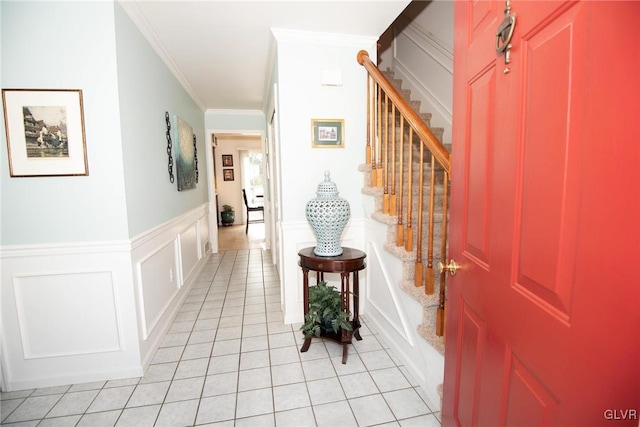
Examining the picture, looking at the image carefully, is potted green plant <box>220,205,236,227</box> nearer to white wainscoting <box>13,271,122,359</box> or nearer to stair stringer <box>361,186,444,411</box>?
stair stringer <box>361,186,444,411</box>

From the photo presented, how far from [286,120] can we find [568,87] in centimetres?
206

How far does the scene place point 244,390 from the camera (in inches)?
70.9

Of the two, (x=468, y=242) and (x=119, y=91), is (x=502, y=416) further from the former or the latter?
(x=119, y=91)

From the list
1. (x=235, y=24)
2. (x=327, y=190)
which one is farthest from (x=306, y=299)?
(x=235, y=24)

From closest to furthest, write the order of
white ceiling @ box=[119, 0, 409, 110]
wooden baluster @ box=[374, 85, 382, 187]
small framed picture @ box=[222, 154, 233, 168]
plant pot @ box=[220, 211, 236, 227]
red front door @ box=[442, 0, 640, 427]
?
red front door @ box=[442, 0, 640, 427], white ceiling @ box=[119, 0, 409, 110], wooden baluster @ box=[374, 85, 382, 187], plant pot @ box=[220, 211, 236, 227], small framed picture @ box=[222, 154, 233, 168]

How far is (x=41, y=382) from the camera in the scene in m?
1.86

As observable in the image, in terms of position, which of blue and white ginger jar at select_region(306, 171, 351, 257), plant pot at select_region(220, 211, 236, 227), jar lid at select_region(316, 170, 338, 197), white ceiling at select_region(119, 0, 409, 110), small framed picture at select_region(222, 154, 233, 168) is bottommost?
plant pot at select_region(220, 211, 236, 227)

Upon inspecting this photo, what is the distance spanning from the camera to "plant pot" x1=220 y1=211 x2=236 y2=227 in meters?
8.31

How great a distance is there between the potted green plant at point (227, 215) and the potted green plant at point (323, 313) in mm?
6631

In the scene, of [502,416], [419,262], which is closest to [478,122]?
[502,416]

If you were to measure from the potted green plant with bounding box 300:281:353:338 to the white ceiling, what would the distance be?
1.97 meters

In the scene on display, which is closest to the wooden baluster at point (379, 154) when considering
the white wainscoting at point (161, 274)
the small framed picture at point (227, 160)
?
the white wainscoting at point (161, 274)

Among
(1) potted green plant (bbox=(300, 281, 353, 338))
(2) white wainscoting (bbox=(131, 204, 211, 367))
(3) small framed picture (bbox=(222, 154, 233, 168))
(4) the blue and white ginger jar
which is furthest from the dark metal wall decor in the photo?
(3) small framed picture (bbox=(222, 154, 233, 168))

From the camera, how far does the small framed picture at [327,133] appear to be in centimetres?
249
